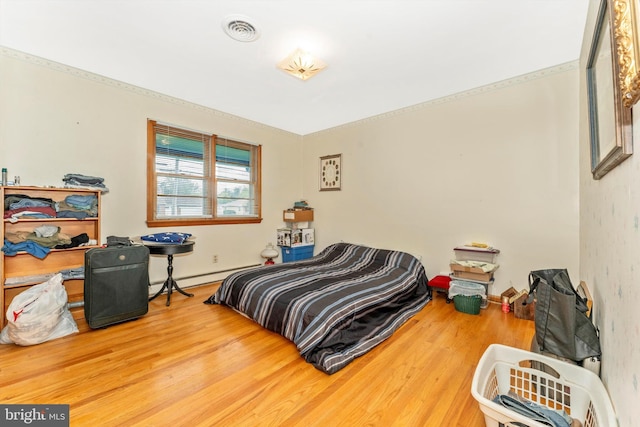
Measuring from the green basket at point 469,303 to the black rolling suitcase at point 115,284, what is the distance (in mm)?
3143

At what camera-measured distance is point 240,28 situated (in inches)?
86.0

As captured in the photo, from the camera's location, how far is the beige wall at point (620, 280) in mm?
938

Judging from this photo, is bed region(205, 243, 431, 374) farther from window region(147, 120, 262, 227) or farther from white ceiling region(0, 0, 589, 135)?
white ceiling region(0, 0, 589, 135)

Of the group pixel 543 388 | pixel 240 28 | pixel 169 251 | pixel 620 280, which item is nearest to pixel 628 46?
pixel 620 280

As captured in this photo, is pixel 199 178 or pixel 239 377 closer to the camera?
pixel 239 377

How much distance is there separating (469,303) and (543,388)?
1.29 m

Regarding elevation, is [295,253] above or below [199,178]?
below

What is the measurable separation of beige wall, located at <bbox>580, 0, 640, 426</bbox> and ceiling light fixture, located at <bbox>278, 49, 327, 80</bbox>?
A: 194 centimetres

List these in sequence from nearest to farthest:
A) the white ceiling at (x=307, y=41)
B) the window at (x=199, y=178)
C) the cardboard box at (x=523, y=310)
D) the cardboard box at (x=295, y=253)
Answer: the white ceiling at (x=307, y=41) < the cardboard box at (x=523, y=310) < the window at (x=199, y=178) < the cardboard box at (x=295, y=253)

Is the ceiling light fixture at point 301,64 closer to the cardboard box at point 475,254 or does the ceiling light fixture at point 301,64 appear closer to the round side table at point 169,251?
the round side table at point 169,251

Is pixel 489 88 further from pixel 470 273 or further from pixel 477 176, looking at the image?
pixel 470 273

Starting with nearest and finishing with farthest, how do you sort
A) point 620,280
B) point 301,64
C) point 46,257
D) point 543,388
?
point 620,280 → point 543,388 → point 301,64 → point 46,257

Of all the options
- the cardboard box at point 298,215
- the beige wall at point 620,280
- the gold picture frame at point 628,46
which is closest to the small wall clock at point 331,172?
the cardboard box at point 298,215

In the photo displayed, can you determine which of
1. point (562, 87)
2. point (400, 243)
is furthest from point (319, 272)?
point (562, 87)
